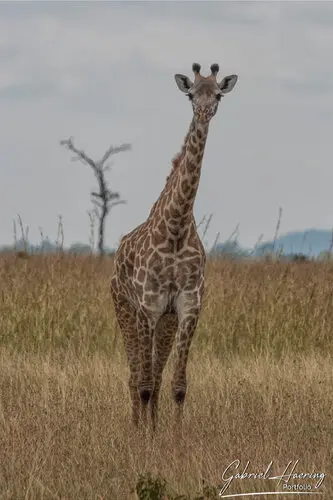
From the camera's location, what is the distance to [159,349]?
8398mm

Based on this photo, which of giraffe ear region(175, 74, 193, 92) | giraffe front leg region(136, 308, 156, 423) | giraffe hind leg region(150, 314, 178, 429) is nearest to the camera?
giraffe ear region(175, 74, 193, 92)

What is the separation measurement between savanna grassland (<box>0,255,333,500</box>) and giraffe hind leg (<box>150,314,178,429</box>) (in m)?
0.26

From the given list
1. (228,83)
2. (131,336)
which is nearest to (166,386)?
(131,336)

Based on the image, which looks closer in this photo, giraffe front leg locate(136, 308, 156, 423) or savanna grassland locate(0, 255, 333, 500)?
savanna grassland locate(0, 255, 333, 500)

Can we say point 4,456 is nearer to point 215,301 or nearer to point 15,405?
point 15,405

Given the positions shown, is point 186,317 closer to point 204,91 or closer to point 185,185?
point 185,185

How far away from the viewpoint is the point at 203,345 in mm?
11695

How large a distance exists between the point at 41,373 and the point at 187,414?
214cm

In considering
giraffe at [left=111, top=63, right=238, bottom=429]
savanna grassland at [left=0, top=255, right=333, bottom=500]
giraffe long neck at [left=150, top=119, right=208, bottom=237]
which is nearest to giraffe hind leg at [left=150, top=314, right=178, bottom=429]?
giraffe at [left=111, top=63, right=238, bottom=429]

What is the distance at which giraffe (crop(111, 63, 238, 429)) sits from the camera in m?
7.61

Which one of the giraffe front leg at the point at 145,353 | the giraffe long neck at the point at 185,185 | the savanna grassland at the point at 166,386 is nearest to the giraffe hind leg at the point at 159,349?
the giraffe front leg at the point at 145,353

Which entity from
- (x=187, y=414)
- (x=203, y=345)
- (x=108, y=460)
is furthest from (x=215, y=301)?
(x=108, y=460)
